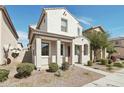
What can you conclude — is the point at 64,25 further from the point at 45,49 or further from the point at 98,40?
the point at 98,40

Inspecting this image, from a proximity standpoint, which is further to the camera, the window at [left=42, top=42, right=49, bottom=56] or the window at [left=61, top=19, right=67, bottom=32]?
the window at [left=61, top=19, right=67, bottom=32]

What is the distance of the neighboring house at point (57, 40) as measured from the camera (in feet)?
44.3

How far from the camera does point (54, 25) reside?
17.1 m

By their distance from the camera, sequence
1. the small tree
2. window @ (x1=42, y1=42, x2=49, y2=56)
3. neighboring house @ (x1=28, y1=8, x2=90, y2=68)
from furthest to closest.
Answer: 1. the small tree
2. window @ (x1=42, y1=42, x2=49, y2=56)
3. neighboring house @ (x1=28, y1=8, x2=90, y2=68)

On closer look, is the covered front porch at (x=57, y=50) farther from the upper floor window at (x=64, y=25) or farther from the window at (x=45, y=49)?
the upper floor window at (x=64, y=25)

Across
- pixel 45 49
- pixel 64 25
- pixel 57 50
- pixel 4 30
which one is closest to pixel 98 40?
A: pixel 64 25

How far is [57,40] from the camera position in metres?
14.8

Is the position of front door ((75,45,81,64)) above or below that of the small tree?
below

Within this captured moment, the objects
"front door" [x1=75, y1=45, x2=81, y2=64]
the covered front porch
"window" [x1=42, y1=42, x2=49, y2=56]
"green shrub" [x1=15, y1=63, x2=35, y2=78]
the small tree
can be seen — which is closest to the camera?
"green shrub" [x1=15, y1=63, x2=35, y2=78]

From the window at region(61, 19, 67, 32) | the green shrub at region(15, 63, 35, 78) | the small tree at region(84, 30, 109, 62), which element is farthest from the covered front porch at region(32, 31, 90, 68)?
the green shrub at region(15, 63, 35, 78)

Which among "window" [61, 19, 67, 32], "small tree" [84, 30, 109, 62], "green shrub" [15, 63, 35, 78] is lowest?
"green shrub" [15, 63, 35, 78]

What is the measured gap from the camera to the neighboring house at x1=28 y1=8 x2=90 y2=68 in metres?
13.5

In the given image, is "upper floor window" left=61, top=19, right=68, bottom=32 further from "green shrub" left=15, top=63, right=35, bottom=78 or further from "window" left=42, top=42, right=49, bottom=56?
"green shrub" left=15, top=63, right=35, bottom=78

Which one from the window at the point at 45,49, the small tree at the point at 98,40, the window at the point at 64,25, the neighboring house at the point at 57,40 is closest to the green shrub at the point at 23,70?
the neighboring house at the point at 57,40
